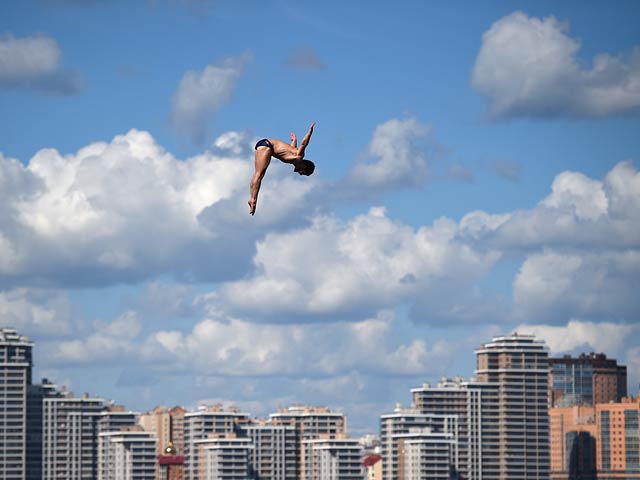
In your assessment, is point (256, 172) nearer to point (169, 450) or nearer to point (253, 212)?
point (253, 212)

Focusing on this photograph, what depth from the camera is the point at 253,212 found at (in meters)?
36.2

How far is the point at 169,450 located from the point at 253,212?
73.7 metres

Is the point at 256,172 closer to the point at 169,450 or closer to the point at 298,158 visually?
the point at 298,158

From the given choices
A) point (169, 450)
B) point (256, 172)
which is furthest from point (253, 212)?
point (169, 450)

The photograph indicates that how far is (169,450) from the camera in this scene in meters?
108

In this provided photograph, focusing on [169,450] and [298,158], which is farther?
[169,450]

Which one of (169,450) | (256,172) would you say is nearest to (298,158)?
(256,172)

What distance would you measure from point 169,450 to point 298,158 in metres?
73.1

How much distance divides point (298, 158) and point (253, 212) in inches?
67.9

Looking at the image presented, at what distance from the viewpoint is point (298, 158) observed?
122 ft

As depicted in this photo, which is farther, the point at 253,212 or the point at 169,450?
A: the point at 169,450

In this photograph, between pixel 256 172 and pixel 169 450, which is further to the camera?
pixel 169 450

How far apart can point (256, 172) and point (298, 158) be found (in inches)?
38.8
